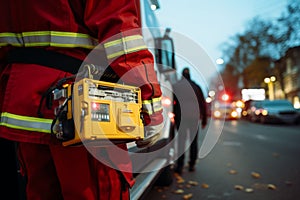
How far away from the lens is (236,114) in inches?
1213

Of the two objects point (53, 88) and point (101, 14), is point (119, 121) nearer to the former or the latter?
point (53, 88)

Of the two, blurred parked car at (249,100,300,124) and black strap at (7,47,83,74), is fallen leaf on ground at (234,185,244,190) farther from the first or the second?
blurred parked car at (249,100,300,124)

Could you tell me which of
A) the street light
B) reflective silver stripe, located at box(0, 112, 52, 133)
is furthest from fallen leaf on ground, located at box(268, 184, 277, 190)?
the street light

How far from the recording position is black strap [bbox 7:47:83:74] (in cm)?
169

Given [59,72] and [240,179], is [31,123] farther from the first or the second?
[240,179]

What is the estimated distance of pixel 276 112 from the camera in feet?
68.3

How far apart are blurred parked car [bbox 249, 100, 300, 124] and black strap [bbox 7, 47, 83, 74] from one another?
20508mm

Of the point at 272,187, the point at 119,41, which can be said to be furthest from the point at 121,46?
the point at 272,187

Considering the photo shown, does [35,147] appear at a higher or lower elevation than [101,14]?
lower

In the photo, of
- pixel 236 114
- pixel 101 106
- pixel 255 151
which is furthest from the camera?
pixel 236 114

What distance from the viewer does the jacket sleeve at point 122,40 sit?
1.64 m

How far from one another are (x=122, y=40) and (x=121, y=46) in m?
0.03

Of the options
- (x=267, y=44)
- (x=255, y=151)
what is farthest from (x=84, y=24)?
(x=267, y=44)

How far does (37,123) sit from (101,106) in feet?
1.24
